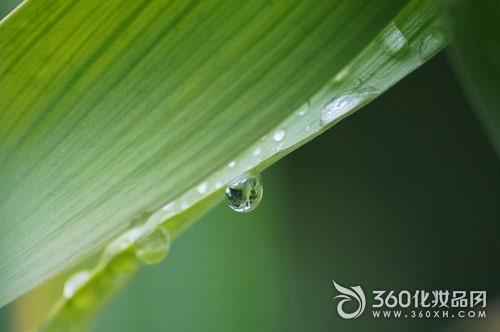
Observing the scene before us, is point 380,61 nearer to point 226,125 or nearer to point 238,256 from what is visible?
point 226,125

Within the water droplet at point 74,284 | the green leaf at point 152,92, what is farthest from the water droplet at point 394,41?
the water droplet at point 74,284

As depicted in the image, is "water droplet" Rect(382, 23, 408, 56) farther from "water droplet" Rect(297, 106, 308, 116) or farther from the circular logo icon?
the circular logo icon

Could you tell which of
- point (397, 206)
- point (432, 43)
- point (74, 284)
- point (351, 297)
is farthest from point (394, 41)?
point (397, 206)

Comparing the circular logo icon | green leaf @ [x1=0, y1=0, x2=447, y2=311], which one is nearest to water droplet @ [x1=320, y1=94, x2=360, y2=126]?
green leaf @ [x1=0, y1=0, x2=447, y2=311]

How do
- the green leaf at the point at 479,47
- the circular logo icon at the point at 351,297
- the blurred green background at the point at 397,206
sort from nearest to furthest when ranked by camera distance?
1. the green leaf at the point at 479,47
2. the circular logo icon at the point at 351,297
3. the blurred green background at the point at 397,206

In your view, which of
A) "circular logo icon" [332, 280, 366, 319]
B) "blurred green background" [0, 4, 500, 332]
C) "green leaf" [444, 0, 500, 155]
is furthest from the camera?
"blurred green background" [0, 4, 500, 332]

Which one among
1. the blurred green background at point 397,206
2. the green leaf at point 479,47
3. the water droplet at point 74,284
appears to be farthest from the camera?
the blurred green background at point 397,206

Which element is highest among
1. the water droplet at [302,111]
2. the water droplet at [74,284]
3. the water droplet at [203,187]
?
the water droplet at [302,111]

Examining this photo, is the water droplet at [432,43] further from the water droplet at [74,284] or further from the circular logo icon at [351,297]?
the circular logo icon at [351,297]
